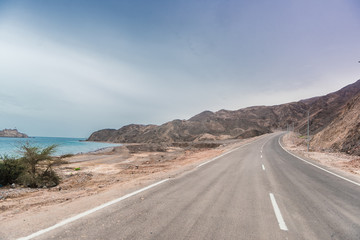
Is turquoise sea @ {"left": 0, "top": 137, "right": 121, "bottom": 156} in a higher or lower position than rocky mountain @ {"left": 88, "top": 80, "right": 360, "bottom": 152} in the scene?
lower

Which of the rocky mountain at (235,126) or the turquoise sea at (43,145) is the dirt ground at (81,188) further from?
the rocky mountain at (235,126)

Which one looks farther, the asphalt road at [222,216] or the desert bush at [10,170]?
the desert bush at [10,170]

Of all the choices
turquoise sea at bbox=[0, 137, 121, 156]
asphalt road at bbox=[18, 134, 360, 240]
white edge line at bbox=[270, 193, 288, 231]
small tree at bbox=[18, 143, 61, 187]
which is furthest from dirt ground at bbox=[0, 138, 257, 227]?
white edge line at bbox=[270, 193, 288, 231]

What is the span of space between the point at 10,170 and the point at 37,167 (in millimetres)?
1633

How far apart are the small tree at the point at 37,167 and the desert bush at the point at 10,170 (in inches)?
24.6

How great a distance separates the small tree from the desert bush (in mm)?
626

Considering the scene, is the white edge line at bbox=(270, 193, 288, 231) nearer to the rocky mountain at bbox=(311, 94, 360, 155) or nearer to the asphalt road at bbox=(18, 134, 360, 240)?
the asphalt road at bbox=(18, 134, 360, 240)

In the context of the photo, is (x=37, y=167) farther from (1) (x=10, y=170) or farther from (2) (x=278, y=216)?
(2) (x=278, y=216)

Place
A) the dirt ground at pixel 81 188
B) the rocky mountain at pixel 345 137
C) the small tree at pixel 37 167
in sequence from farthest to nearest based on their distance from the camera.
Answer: the rocky mountain at pixel 345 137 < the small tree at pixel 37 167 < the dirt ground at pixel 81 188

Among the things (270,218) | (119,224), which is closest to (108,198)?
(119,224)

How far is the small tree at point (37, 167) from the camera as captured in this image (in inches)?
413

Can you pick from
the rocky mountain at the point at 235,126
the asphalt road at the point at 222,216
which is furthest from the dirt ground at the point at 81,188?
the rocky mountain at the point at 235,126

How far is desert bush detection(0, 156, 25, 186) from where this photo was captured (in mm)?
11052

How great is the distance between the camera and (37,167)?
37.4ft
